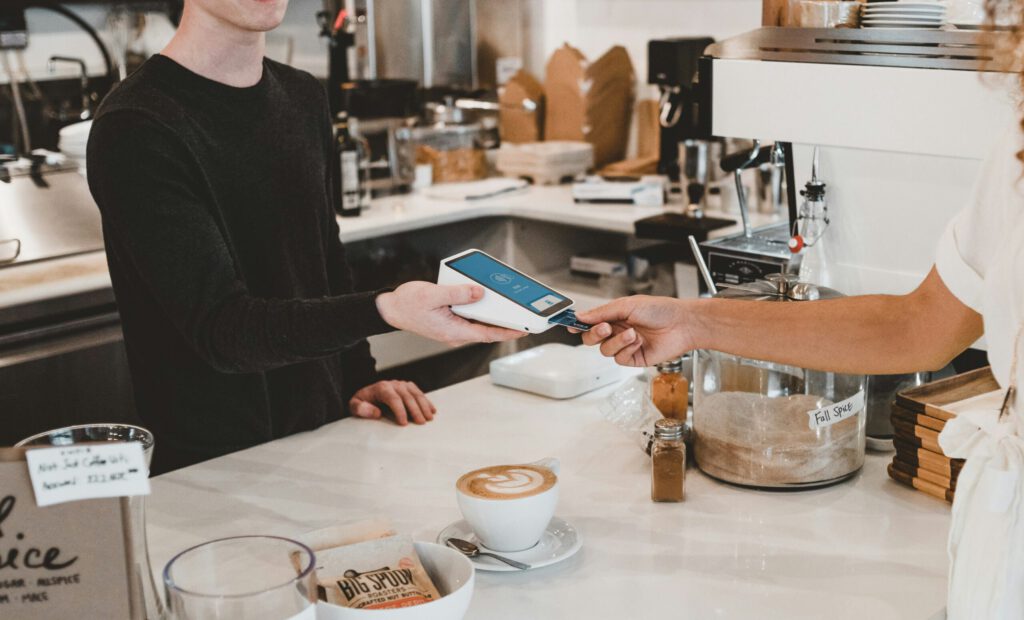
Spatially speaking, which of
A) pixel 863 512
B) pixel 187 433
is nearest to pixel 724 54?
pixel 863 512

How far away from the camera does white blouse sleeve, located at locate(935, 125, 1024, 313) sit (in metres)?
1.12

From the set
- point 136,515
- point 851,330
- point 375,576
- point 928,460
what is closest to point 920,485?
point 928,460

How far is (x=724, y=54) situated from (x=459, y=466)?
77 cm

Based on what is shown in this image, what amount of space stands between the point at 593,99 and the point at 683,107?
0.49 metres

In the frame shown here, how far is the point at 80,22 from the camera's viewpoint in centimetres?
343

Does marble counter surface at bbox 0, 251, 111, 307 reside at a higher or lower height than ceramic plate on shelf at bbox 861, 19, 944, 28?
lower

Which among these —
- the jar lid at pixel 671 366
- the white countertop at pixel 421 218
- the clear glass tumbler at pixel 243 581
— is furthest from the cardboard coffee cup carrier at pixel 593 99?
the clear glass tumbler at pixel 243 581

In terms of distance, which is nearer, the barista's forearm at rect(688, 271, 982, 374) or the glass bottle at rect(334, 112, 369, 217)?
the barista's forearm at rect(688, 271, 982, 374)

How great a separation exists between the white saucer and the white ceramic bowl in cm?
12

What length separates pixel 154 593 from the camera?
40.1 inches

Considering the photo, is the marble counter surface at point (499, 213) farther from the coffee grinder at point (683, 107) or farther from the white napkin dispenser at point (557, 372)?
the white napkin dispenser at point (557, 372)

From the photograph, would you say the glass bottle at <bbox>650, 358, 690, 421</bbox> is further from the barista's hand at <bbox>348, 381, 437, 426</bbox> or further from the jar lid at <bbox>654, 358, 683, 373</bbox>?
the barista's hand at <bbox>348, 381, 437, 426</bbox>

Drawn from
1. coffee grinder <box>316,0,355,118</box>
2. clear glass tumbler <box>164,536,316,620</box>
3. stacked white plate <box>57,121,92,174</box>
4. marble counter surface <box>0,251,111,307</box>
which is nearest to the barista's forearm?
clear glass tumbler <box>164,536,316,620</box>

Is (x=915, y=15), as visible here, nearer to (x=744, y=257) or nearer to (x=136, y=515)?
(x=744, y=257)
